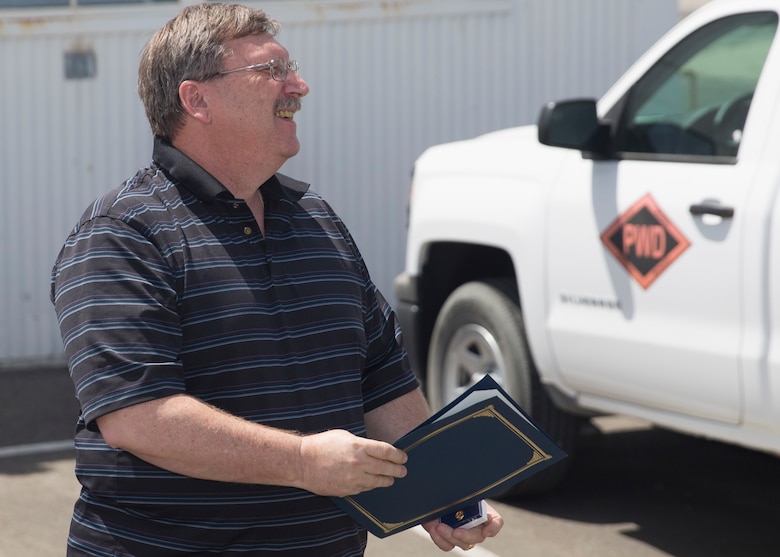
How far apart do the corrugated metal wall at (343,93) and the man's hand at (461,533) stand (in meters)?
6.74

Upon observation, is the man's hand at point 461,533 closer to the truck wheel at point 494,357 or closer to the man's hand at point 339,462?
the man's hand at point 339,462

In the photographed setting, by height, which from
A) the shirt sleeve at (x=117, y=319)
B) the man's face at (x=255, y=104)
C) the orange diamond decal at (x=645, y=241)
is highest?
the man's face at (x=255, y=104)

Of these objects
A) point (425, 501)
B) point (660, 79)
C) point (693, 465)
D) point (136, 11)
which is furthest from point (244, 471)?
point (136, 11)

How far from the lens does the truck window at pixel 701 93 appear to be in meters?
4.59

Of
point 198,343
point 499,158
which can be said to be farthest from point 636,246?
point 198,343

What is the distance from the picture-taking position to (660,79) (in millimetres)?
5027

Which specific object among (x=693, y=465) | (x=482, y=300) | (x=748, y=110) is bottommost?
(x=693, y=465)

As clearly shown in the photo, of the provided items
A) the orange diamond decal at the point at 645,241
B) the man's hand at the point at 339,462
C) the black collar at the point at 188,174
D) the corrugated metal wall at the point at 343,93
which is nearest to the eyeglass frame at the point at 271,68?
the black collar at the point at 188,174

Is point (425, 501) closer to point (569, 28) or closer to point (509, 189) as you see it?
point (509, 189)

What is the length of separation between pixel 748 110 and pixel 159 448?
3.01 meters

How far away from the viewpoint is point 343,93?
30.5 feet

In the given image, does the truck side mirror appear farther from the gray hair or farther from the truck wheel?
the gray hair

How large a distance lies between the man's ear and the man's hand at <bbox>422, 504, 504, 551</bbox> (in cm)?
90

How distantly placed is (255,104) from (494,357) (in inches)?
126
